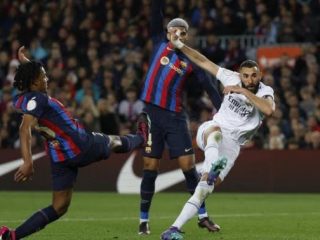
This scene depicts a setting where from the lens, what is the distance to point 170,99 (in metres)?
11.5

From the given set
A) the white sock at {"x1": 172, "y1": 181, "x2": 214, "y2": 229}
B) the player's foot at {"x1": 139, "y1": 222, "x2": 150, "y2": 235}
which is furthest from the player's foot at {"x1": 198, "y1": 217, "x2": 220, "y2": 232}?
the white sock at {"x1": 172, "y1": 181, "x2": 214, "y2": 229}

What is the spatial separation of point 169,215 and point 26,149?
5.22m

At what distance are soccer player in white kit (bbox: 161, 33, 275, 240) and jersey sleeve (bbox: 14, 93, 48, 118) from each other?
1784 mm

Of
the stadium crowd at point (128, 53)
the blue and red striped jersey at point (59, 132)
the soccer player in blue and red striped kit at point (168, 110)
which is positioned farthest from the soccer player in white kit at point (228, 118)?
the stadium crowd at point (128, 53)

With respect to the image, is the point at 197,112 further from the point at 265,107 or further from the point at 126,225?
the point at 265,107

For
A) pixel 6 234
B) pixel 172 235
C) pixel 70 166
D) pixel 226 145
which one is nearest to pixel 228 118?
pixel 226 145

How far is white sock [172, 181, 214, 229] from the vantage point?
9.65 metres

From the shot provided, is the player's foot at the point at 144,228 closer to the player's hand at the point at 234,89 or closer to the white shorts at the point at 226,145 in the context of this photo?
the white shorts at the point at 226,145

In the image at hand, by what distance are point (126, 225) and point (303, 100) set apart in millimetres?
9077

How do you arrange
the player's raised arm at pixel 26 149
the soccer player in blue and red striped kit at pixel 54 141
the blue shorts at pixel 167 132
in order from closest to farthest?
the player's raised arm at pixel 26 149 → the soccer player in blue and red striped kit at pixel 54 141 → the blue shorts at pixel 167 132

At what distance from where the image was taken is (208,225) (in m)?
11.4

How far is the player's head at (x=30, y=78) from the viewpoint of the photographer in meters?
9.41

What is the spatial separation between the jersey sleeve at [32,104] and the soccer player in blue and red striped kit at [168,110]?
2372 mm

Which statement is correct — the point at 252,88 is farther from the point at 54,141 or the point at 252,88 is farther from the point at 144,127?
the point at 54,141
